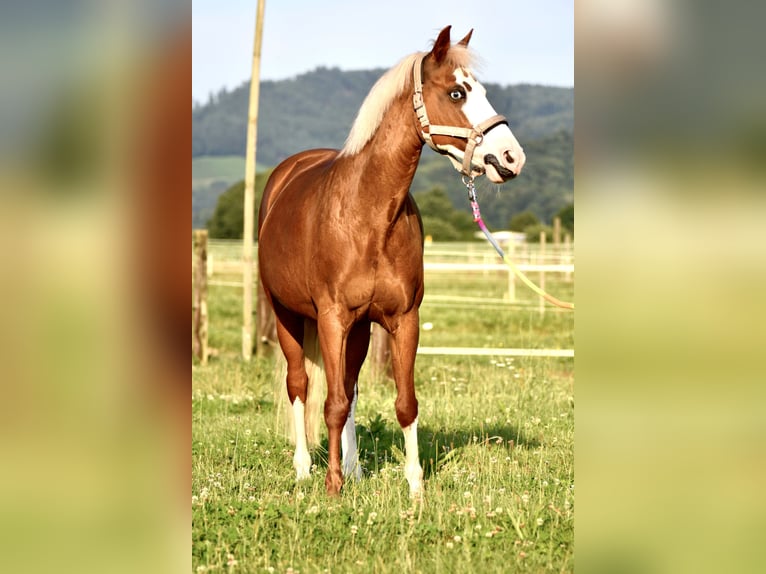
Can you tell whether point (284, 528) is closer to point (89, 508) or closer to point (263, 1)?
point (89, 508)

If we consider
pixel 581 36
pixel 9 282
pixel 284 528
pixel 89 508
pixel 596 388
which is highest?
pixel 581 36

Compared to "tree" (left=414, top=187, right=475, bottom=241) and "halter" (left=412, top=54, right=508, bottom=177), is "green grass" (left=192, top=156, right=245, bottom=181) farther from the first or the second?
"halter" (left=412, top=54, right=508, bottom=177)

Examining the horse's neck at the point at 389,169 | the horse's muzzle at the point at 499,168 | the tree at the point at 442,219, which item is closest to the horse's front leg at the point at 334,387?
the horse's neck at the point at 389,169

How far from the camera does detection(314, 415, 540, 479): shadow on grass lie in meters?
5.80

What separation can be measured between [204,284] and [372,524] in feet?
28.1

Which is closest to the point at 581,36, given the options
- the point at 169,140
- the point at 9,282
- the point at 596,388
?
the point at 596,388

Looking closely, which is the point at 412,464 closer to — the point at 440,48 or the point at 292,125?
the point at 440,48

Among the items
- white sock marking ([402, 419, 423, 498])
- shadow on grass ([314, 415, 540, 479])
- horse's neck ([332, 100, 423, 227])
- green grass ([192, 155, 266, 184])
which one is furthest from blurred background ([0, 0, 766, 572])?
green grass ([192, 155, 266, 184])

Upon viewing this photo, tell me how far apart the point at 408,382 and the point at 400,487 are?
2.03 feet

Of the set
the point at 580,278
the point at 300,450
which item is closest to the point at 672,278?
the point at 580,278

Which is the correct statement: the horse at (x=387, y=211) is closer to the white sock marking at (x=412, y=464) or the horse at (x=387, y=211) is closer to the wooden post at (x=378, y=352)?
the white sock marking at (x=412, y=464)

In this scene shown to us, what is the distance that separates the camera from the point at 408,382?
5109 mm

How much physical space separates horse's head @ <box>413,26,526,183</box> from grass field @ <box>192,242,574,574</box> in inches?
68.7

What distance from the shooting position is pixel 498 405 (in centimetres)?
764
